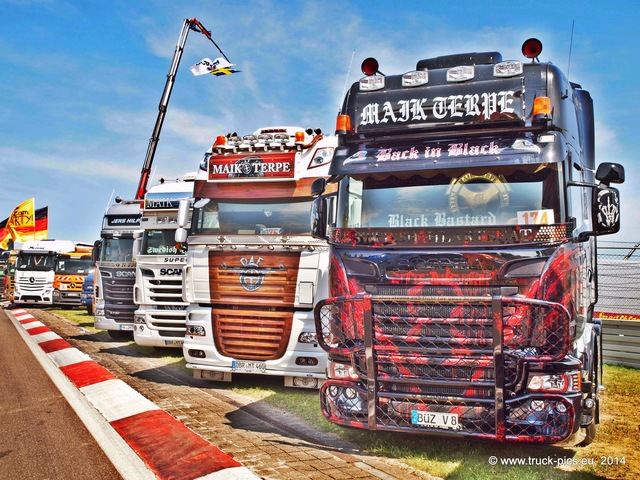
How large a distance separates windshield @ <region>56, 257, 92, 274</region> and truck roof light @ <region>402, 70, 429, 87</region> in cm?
2463

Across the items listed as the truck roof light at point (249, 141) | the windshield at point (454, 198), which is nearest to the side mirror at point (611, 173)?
the windshield at point (454, 198)

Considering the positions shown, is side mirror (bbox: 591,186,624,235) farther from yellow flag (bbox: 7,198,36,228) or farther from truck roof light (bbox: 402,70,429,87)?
yellow flag (bbox: 7,198,36,228)

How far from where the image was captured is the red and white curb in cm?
547

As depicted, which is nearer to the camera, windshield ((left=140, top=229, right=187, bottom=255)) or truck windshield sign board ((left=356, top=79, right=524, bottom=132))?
truck windshield sign board ((left=356, top=79, right=524, bottom=132))

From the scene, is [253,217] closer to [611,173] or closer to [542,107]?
[542,107]

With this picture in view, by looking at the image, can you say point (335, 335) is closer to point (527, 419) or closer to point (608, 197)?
point (527, 419)

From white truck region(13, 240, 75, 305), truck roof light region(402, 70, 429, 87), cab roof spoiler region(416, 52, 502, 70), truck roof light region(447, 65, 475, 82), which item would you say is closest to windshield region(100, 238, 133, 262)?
cab roof spoiler region(416, 52, 502, 70)

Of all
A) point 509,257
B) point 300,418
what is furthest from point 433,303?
point 300,418


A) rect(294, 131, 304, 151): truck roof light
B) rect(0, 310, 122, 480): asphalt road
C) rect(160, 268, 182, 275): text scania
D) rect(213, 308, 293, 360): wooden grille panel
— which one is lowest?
rect(0, 310, 122, 480): asphalt road

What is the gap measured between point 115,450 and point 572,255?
4.37m

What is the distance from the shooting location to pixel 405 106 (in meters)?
6.47

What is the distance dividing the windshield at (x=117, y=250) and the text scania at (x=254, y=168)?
7.52m

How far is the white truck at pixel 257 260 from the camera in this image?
8.97 metres

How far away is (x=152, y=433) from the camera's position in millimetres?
6773
